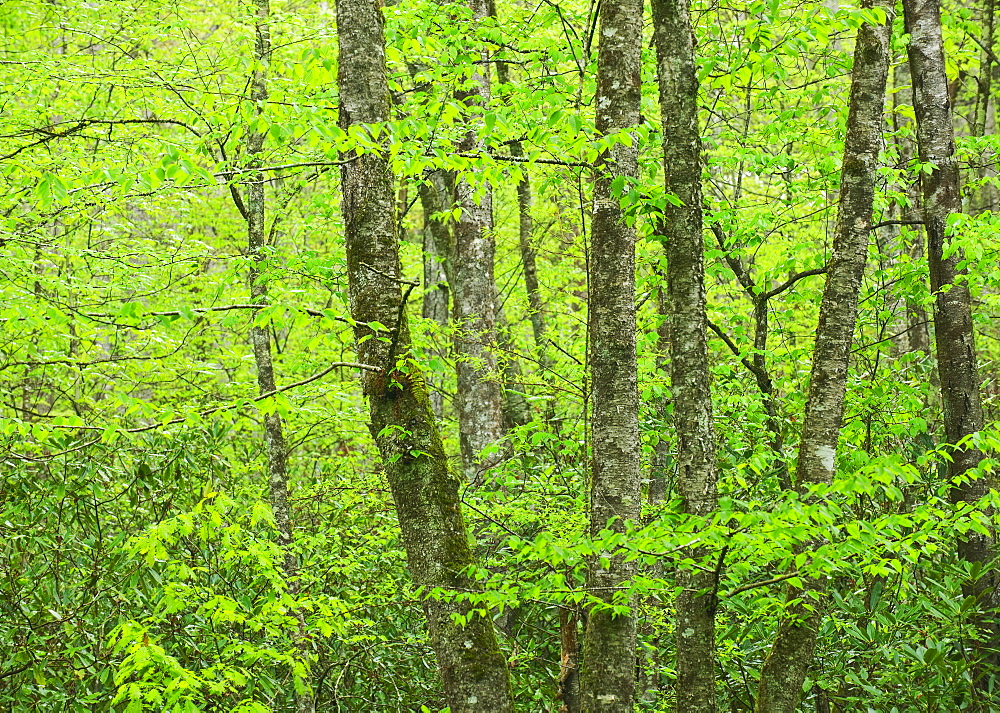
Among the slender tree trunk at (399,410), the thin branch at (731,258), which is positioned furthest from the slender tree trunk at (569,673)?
the thin branch at (731,258)

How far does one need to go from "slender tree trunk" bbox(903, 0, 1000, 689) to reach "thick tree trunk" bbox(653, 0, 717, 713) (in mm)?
2800

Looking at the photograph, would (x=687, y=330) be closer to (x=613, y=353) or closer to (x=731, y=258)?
(x=613, y=353)

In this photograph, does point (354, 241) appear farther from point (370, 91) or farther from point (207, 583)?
point (207, 583)

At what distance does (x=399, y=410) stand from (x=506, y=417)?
5.40 meters

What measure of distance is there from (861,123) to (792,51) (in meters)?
0.80

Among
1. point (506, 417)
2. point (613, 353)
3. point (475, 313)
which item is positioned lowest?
point (506, 417)

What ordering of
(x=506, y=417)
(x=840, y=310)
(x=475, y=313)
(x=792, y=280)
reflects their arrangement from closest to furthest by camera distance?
(x=840, y=310) < (x=792, y=280) < (x=475, y=313) < (x=506, y=417)

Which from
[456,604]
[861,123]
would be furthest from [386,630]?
[861,123]

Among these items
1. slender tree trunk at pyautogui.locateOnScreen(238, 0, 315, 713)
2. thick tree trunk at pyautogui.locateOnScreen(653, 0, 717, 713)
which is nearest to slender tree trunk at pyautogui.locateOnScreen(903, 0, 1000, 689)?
thick tree trunk at pyautogui.locateOnScreen(653, 0, 717, 713)

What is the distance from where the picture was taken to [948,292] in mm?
6203

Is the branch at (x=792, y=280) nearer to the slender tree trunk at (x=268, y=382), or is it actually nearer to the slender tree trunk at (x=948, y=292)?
the slender tree trunk at (x=948, y=292)

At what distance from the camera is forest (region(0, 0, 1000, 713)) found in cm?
383

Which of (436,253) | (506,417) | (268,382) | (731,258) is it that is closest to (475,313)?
(506,417)

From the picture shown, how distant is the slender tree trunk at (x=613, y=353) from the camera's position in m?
4.00
